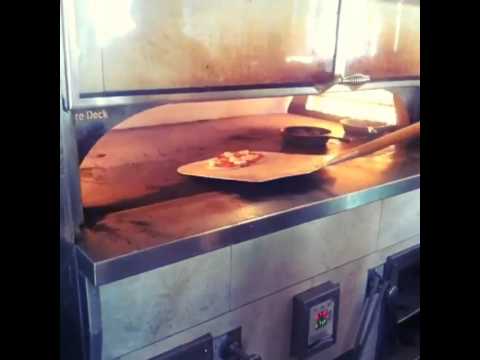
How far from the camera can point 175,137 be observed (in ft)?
Answer: 5.08

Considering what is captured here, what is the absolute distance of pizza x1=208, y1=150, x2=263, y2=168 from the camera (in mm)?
1184

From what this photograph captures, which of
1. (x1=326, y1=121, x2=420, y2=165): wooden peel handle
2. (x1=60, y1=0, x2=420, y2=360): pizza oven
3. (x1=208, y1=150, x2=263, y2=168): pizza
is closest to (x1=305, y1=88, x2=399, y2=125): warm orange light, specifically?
(x1=60, y1=0, x2=420, y2=360): pizza oven

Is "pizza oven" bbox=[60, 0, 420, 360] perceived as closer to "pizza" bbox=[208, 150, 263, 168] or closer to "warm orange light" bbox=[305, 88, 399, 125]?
"pizza" bbox=[208, 150, 263, 168]

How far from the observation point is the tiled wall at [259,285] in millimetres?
895

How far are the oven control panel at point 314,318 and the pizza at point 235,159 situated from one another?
0.37m

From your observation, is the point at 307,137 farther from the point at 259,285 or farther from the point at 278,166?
the point at 259,285

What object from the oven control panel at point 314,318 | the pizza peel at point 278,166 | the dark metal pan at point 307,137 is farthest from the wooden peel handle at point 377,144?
the oven control panel at point 314,318

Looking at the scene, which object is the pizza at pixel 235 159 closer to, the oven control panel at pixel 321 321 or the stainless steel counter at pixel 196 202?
the stainless steel counter at pixel 196 202

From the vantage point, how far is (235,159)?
1209 mm

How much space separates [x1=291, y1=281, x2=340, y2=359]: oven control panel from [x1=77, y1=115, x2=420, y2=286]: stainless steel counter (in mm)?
227

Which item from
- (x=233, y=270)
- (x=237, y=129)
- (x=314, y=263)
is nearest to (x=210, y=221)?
(x=233, y=270)

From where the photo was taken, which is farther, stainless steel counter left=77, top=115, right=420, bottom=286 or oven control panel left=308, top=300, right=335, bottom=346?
oven control panel left=308, top=300, right=335, bottom=346

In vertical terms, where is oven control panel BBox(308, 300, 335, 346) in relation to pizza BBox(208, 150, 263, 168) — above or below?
below

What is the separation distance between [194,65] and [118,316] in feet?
1.72
